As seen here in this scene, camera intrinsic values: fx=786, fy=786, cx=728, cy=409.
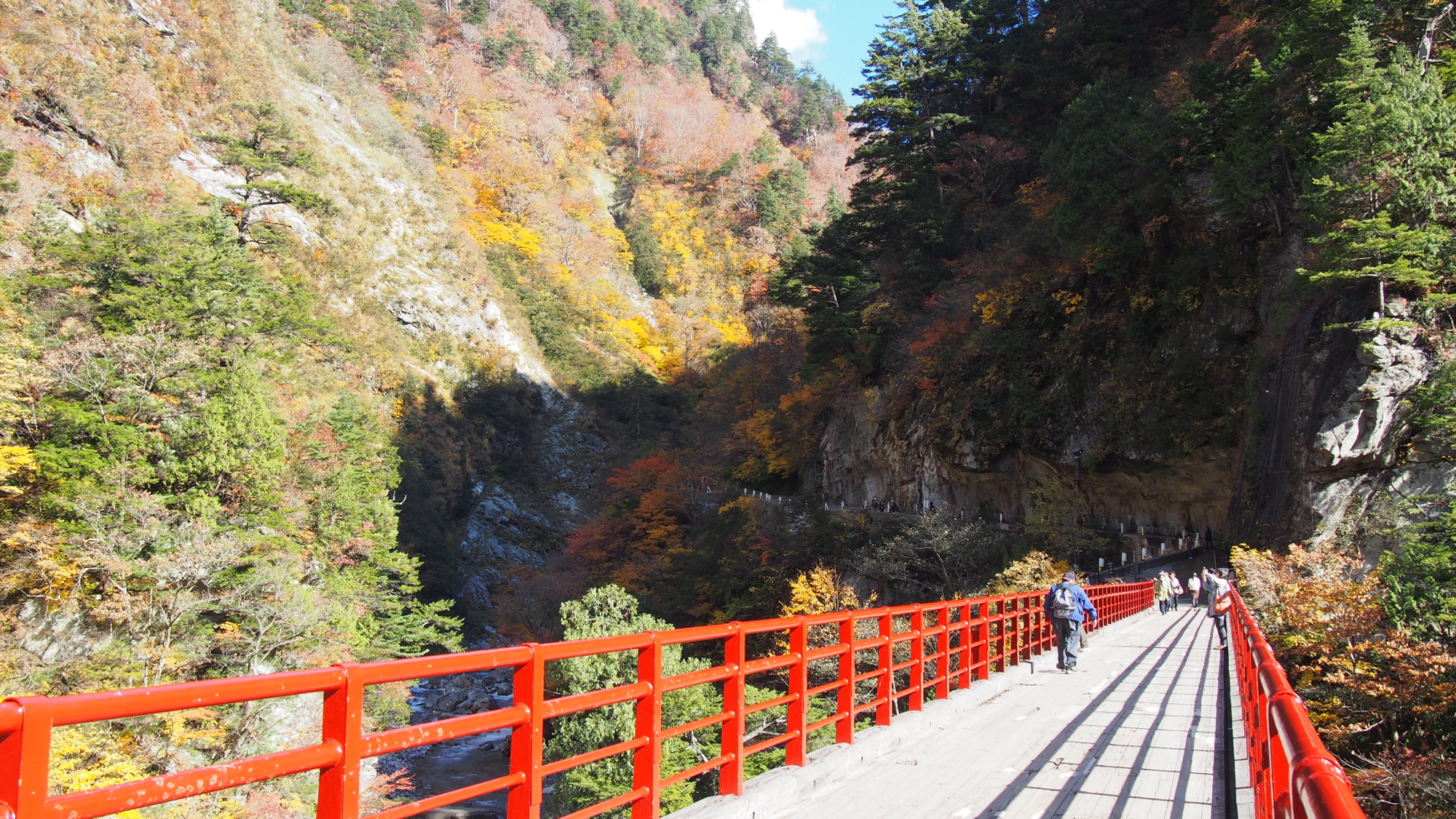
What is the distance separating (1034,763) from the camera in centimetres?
682

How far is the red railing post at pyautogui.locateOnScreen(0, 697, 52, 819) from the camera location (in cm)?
190

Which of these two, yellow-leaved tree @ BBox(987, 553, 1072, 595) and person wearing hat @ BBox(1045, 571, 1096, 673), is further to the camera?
yellow-leaved tree @ BBox(987, 553, 1072, 595)

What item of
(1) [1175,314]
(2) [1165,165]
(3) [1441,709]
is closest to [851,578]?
(1) [1175,314]

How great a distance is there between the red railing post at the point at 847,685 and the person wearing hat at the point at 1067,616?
254 inches

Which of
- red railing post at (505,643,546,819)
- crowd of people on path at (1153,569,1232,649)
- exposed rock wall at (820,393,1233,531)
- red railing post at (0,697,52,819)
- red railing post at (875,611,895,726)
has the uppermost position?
exposed rock wall at (820,393,1233,531)

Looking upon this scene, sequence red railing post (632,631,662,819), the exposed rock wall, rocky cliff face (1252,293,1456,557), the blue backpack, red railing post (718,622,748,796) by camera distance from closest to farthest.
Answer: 1. red railing post (632,631,662,819)
2. red railing post (718,622,748,796)
3. the blue backpack
4. rocky cliff face (1252,293,1456,557)
5. the exposed rock wall

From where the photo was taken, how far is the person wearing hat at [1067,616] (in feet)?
39.7

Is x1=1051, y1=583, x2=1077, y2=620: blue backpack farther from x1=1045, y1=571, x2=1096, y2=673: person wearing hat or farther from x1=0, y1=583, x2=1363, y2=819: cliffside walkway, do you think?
x1=0, y1=583, x2=1363, y2=819: cliffside walkway

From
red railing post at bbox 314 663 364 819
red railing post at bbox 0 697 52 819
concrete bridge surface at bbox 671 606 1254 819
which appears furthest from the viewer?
concrete bridge surface at bbox 671 606 1254 819

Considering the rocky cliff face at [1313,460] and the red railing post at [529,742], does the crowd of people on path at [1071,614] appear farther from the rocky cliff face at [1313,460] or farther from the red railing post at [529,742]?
the red railing post at [529,742]

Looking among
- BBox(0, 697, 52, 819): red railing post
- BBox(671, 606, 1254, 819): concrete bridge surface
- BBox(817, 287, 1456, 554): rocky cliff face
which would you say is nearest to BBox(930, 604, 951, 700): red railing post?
BBox(671, 606, 1254, 819): concrete bridge surface

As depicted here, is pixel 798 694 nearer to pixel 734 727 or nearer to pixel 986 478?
pixel 734 727

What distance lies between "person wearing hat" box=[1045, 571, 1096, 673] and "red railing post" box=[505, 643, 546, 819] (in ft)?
34.7

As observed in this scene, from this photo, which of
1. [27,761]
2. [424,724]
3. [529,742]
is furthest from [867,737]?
[27,761]
